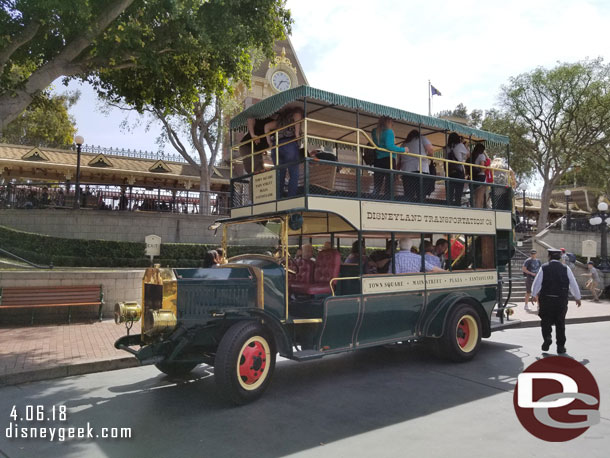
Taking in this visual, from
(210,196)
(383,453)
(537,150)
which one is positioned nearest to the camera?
(383,453)

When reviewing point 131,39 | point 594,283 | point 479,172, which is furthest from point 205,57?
point 594,283

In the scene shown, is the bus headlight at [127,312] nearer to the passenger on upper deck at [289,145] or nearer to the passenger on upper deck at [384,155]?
the passenger on upper deck at [289,145]

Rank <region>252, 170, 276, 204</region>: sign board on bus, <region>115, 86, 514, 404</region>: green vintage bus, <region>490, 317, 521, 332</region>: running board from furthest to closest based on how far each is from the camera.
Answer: <region>490, 317, 521, 332</region>: running board, <region>252, 170, 276, 204</region>: sign board on bus, <region>115, 86, 514, 404</region>: green vintage bus

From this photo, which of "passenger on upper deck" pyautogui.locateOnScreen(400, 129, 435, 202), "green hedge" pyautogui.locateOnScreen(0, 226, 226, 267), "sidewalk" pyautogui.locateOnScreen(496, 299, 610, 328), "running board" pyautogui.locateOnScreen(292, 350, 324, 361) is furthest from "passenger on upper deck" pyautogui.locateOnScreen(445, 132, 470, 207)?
"green hedge" pyautogui.locateOnScreen(0, 226, 226, 267)

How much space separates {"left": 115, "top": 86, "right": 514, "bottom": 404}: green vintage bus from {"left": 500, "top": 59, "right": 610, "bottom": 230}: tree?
23099 millimetres

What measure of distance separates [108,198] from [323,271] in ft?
47.6

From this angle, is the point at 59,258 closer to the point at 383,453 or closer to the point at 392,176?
the point at 392,176

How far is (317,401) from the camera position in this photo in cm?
525

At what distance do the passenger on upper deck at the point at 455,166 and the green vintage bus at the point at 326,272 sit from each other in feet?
0.44

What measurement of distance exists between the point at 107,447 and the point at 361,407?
8.58 ft

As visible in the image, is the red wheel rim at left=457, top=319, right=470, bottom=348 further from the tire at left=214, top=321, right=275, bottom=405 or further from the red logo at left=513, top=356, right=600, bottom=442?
the tire at left=214, top=321, right=275, bottom=405

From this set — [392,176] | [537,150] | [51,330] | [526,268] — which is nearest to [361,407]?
[392,176]

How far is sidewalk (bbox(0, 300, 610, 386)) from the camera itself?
627cm

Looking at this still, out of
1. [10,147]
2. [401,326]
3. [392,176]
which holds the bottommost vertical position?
[401,326]
